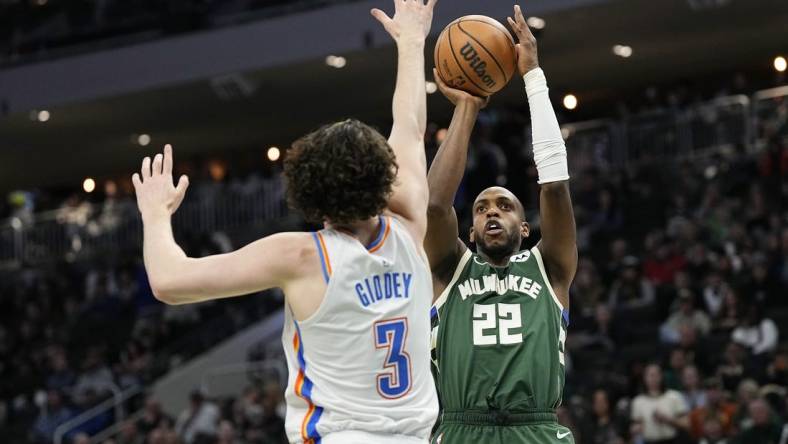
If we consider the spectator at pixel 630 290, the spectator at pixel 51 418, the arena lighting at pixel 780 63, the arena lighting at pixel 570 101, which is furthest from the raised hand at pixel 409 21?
the arena lighting at pixel 570 101

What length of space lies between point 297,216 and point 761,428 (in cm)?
998

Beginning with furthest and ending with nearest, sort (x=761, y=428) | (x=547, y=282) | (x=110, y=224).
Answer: (x=110, y=224) < (x=761, y=428) < (x=547, y=282)

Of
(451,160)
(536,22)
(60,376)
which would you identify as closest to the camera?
(451,160)

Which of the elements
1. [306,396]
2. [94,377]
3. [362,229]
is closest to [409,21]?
[362,229]

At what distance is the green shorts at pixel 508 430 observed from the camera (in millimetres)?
5844

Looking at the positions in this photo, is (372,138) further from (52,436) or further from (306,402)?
(52,436)

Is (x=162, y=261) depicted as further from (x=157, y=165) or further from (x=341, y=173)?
(x=341, y=173)

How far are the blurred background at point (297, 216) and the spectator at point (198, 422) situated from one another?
0.03 meters

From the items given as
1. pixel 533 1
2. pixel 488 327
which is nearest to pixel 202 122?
pixel 533 1

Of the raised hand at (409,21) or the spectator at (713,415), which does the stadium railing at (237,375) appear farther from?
the raised hand at (409,21)

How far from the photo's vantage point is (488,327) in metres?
6.03

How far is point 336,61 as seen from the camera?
20172mm

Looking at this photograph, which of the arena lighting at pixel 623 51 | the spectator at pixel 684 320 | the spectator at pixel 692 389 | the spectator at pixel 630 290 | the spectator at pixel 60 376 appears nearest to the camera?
the spectator at pixel 692 389

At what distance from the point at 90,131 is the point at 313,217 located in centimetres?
2088
